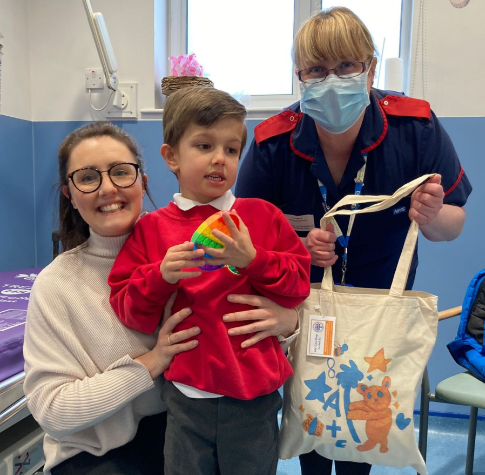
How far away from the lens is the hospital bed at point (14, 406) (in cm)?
124

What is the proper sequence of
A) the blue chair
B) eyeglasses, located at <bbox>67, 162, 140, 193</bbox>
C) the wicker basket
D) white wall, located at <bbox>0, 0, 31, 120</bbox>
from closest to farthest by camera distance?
eyeglasses, located at <bbox>67, 162, 140, 193</bbox> → the blue chair → the wicker basket → white wall, located at <bbox>0, 0, 31, 120</bbox>

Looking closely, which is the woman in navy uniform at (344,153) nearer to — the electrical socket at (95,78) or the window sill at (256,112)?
the window sill at (256,112)

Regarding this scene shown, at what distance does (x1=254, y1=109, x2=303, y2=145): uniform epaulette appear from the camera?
1291mm

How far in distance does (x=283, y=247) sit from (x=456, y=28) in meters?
1.86

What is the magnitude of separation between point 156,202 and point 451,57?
5.64 ft

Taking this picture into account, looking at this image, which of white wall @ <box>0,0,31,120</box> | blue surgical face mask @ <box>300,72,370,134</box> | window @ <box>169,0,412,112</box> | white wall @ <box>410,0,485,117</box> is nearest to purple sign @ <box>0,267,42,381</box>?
blue surgical face mask @ <box>300,72,370,134</box>

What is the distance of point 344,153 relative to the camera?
1275 mm

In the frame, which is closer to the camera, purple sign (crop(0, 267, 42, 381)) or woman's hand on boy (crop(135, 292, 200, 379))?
woman's hand on boy (crop(135, 292, 200, 379))

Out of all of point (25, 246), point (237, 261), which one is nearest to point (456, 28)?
point (237, 261)

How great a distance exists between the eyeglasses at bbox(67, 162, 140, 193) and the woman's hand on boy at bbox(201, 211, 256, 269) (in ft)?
1.10

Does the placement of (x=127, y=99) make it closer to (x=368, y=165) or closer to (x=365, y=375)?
(x=368, y=165)

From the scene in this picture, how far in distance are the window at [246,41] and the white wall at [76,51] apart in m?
0.25

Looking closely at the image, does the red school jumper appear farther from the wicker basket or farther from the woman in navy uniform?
the wicker basket

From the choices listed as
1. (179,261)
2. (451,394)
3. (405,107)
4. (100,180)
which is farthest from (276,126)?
(451,394)
